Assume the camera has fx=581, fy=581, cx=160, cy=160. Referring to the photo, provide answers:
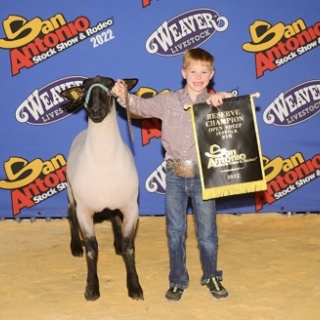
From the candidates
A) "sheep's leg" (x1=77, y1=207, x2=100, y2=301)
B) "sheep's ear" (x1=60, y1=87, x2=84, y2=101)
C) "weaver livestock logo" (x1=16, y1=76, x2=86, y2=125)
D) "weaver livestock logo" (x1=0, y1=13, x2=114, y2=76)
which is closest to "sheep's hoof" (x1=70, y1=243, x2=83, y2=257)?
"sheep's leg" (x1=77, y1=207, x2=100, y2=301)

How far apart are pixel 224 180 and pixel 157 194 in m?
2.03

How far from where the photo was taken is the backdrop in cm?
536

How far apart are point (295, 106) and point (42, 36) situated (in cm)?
248

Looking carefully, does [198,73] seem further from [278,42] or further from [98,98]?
[278,42]

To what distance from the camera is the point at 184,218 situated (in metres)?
3.87

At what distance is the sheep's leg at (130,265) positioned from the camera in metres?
3.99

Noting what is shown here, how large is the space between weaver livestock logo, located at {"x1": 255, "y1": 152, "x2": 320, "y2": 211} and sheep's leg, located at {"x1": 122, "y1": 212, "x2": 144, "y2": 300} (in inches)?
77.8

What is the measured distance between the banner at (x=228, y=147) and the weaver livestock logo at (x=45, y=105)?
2103 mm

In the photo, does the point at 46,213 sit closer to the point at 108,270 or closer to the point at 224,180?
the point at 108,270

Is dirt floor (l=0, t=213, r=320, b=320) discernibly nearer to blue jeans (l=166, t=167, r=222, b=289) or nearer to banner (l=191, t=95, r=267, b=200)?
A: blue jeans (l=166, t=167, r=222, b=289)

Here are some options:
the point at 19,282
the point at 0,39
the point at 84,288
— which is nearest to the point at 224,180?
the point at 84,288

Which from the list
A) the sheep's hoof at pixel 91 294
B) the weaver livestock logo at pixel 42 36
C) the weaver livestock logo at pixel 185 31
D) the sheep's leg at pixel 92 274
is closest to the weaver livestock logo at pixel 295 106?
the weaver livestock logo at pixel 185 31

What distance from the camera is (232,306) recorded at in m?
3.84

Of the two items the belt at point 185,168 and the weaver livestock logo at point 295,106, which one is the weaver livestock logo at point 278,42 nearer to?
the weaver livestock logo at point 295,106
